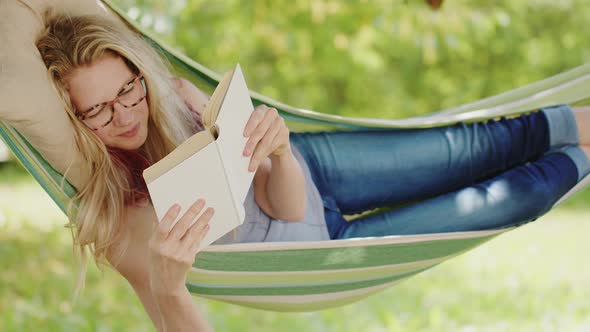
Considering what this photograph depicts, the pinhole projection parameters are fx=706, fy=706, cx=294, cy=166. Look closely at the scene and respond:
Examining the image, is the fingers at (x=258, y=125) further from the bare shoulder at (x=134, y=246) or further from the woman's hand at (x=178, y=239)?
the bare shoulder at (x=134, y=246)

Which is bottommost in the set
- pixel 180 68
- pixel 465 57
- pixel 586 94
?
pixel 465 57

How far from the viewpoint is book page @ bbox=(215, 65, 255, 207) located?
1.00 m

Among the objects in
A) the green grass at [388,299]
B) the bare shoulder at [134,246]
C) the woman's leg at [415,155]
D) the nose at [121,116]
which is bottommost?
the green grass at [388,299]

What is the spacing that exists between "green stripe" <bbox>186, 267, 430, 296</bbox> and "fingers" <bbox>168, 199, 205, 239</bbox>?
0.37 m

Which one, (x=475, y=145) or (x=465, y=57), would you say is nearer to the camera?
(x=475, y=145)

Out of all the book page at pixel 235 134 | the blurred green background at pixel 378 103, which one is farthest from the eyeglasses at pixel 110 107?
the blurred green background at pixel 378 103

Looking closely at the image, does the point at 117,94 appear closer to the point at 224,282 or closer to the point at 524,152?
the point at 224,282

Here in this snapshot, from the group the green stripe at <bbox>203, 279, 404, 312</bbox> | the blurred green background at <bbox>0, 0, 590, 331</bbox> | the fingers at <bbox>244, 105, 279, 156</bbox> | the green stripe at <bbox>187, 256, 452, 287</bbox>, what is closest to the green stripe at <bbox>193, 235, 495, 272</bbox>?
the green stripe at <bbox>187, 256, 452, 287</bbox>

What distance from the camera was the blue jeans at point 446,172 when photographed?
157cm

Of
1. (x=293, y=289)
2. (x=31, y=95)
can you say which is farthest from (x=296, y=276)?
(x=31, y=95)

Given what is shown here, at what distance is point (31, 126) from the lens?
1.16m

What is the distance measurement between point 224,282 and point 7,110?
50 cm

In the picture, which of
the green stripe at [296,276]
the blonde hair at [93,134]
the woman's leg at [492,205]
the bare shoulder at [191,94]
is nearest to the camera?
the blonde hair at [93,134]

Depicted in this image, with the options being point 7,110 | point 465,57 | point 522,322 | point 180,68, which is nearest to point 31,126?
point 7,110
